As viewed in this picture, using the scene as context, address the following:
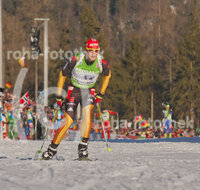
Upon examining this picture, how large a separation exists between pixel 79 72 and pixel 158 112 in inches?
1797

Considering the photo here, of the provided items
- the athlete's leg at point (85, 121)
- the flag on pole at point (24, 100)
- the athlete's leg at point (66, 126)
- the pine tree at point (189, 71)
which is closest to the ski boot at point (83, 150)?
the athlete's leg at point (85, 121)

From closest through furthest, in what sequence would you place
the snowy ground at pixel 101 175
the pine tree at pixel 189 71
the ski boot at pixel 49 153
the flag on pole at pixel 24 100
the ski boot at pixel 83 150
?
the snowy ground at pixel 101 175, the ski boot at pixel 49 153, the ski boot at pixel 83 150, the flag on pole at pixel 24 100, the pine tree at pixel 189 71

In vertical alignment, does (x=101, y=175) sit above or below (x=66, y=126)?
below

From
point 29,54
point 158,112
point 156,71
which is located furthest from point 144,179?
point 29,54

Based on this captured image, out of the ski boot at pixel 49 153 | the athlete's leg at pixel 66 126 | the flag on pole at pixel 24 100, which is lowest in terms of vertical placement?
the flag on pole at pixel 24 100

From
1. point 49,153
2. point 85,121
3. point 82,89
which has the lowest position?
point 49,153

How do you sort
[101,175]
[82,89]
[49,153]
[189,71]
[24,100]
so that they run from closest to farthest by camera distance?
[101,175] → [49,153] → [82,89] → [24,100] → [189,71]

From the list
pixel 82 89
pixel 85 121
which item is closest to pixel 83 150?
pixel 85 121

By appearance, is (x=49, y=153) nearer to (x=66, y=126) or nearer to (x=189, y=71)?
(x=66, y=126)

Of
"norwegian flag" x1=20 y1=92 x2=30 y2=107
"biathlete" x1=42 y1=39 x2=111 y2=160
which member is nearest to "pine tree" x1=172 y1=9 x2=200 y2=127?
"norwegian flag" x1=20 y1=92 x2=30 y2=107

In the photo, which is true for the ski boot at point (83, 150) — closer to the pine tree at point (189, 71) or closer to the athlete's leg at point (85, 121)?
the athlete's leg at point (85, 121)

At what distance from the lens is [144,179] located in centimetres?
584

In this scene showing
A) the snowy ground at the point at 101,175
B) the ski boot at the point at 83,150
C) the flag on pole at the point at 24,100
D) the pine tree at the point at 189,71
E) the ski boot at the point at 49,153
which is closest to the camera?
the snowy ground at the point at 101,175

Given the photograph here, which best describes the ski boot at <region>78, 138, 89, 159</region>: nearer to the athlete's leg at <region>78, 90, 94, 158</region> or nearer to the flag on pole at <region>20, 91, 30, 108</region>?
the athlete's leg at <region>78, 90, 94, 158</region>
